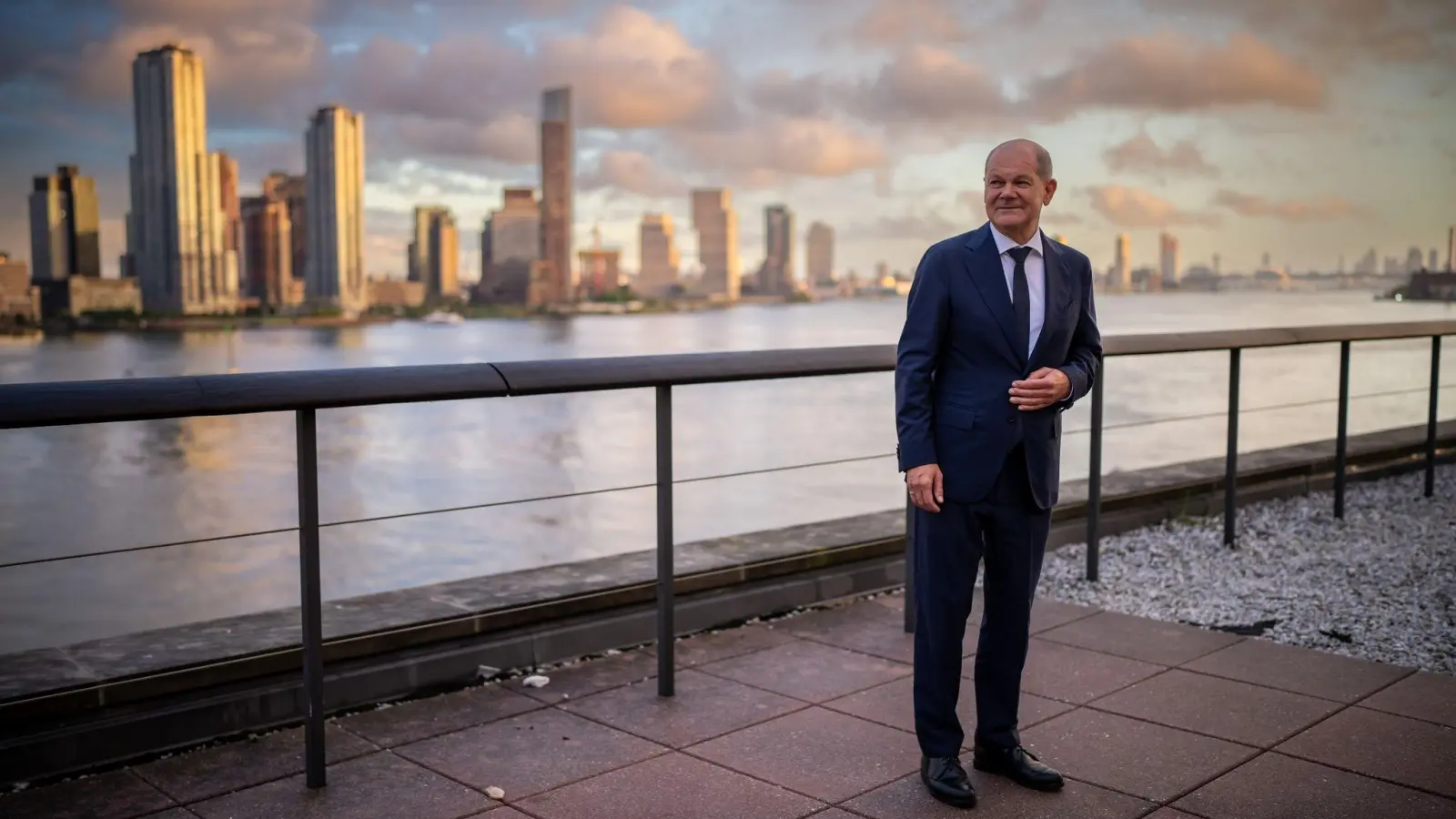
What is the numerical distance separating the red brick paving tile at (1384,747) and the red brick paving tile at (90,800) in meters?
3.05

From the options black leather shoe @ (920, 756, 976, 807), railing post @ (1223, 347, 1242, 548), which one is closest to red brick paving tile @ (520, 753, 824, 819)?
black leather shoe @ (920, 756, 976, 807)

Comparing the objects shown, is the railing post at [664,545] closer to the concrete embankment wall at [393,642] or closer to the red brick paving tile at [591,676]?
the red brick paving tile at [591,676]

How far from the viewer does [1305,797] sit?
3.01m

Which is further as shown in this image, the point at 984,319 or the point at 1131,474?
the point at 1131,474

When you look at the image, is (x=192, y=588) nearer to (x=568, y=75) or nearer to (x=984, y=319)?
(x=984, y=319)

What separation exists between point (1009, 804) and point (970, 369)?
1.10 meters

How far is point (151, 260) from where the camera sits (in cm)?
6488

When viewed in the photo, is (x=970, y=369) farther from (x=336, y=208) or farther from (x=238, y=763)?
(x=336, y=208)

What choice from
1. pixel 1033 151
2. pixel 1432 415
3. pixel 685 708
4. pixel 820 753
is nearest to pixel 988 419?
pixel 1033 151

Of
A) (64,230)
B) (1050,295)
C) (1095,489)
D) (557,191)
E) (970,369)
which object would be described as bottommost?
(1095,489)

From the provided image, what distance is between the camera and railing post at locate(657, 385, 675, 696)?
146 inches

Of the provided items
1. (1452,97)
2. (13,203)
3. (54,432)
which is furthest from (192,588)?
(13,203)

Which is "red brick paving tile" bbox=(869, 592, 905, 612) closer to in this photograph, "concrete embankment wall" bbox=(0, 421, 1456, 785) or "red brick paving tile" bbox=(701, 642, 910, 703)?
"concrete embankment wall" bbox=(0, 421, 1456, 785)

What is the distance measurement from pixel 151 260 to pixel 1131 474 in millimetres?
67362
